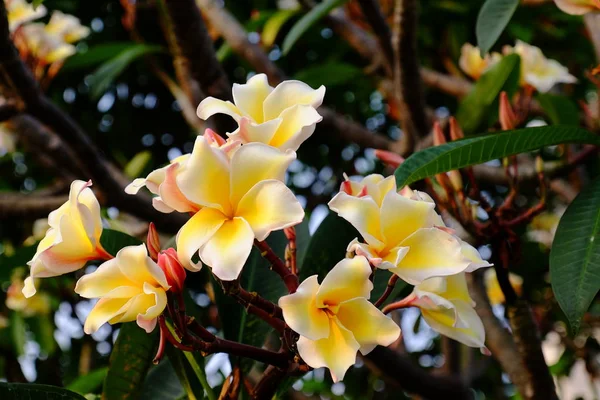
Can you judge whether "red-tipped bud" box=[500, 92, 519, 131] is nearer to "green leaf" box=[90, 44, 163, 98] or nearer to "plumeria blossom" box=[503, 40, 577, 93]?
"plumeria blossom" box=[503, 40, 577, 93]

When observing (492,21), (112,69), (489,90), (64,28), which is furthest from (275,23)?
(492,21)

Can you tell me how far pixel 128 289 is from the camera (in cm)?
57

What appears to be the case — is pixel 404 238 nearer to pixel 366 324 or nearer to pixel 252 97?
pixel 366 324

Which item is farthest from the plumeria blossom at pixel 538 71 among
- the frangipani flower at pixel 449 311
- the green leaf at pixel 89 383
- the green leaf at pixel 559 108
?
the green leaf at pixel 89 383

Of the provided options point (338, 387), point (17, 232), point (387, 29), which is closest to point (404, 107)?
point (387, 29)

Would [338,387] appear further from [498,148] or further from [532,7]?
[498,148]

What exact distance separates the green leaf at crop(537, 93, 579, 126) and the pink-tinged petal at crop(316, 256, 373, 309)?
1.05m

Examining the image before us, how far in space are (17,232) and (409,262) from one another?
2.07 m

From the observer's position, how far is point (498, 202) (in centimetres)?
230

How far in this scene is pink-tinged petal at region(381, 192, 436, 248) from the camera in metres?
0.60

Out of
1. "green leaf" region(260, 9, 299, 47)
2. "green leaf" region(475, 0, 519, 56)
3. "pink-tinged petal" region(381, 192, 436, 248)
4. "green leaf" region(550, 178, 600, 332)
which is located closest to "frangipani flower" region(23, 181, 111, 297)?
"pink-tinged petal" region(381, 192, 436, 248)

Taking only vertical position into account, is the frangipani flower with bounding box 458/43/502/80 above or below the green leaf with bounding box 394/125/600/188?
below

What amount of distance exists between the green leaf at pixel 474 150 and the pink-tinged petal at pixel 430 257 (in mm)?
85

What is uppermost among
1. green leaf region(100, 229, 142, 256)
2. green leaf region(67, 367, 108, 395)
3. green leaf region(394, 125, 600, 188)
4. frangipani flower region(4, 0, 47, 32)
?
green leaf region(394, 125, 600, 188)
